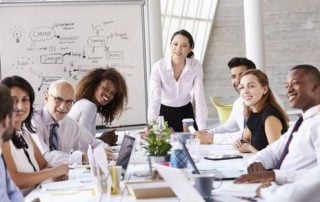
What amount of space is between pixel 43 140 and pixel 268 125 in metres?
1.38

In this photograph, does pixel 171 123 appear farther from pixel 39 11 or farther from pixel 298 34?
pixel 298 34

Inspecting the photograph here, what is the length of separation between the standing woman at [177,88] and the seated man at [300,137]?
6.35ft

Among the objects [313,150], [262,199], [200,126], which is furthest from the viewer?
[200,126]

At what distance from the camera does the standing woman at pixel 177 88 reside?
15.5ft

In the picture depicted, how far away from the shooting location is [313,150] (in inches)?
99.9

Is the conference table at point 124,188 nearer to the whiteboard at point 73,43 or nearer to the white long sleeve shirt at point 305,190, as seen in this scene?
the white long sleeve shirt at point 305,190

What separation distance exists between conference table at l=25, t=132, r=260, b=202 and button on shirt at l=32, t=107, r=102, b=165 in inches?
7.8

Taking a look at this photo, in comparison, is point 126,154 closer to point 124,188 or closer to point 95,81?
point 124,188

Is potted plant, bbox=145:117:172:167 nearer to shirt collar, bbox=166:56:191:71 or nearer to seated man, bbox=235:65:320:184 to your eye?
seated man, bbox=235:65:320:184

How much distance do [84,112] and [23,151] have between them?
3.86 ft

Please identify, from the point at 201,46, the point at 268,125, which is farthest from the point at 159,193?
the point at 201,46

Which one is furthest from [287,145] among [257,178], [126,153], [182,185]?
[182,185]

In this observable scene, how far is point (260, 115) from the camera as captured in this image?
3.40 meters

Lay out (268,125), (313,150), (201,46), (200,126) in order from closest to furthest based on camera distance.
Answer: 1. (313,150)
2. (268,125)
3. (200,126)
4. (201,46)
